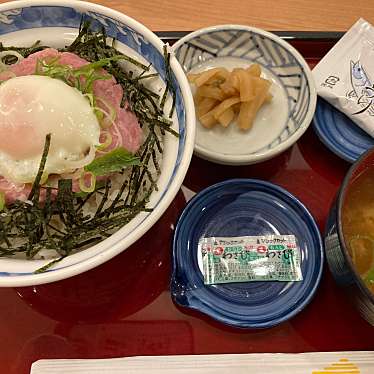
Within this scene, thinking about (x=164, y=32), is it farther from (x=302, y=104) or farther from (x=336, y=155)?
(x=336, y=155)

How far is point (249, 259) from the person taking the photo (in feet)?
4.44

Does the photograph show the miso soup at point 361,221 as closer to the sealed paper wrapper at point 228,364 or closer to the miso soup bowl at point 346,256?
the miso soup bowl at point 346,256

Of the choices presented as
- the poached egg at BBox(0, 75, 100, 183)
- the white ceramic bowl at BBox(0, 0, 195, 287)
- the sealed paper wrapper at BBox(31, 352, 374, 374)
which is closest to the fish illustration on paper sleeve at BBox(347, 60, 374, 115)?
the white ceramic bowl at BBox(0, 0, 195, 287)

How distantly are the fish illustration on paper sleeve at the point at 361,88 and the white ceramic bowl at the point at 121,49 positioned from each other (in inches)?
28.2

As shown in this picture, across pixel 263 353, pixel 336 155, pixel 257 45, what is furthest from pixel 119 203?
pixel 257 45

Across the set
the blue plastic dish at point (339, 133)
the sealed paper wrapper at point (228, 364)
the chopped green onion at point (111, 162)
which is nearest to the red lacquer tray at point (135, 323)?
the sealed paper wrapper at point (228, 364)

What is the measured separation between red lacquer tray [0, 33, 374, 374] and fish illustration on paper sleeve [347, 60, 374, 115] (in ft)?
2.05

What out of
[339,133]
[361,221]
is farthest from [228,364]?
[339,133]

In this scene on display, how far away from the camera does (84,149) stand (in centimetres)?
119

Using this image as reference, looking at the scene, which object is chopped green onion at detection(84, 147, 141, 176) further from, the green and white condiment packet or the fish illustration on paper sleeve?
the fish illustration on paper sleeve

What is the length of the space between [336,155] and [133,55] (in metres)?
0.72

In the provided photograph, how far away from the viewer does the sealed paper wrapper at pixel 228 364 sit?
116 cm

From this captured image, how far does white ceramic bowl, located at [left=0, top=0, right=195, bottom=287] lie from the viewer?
1061mm

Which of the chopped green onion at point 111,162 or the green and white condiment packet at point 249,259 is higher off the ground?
the chopped green onion at point 111,162
